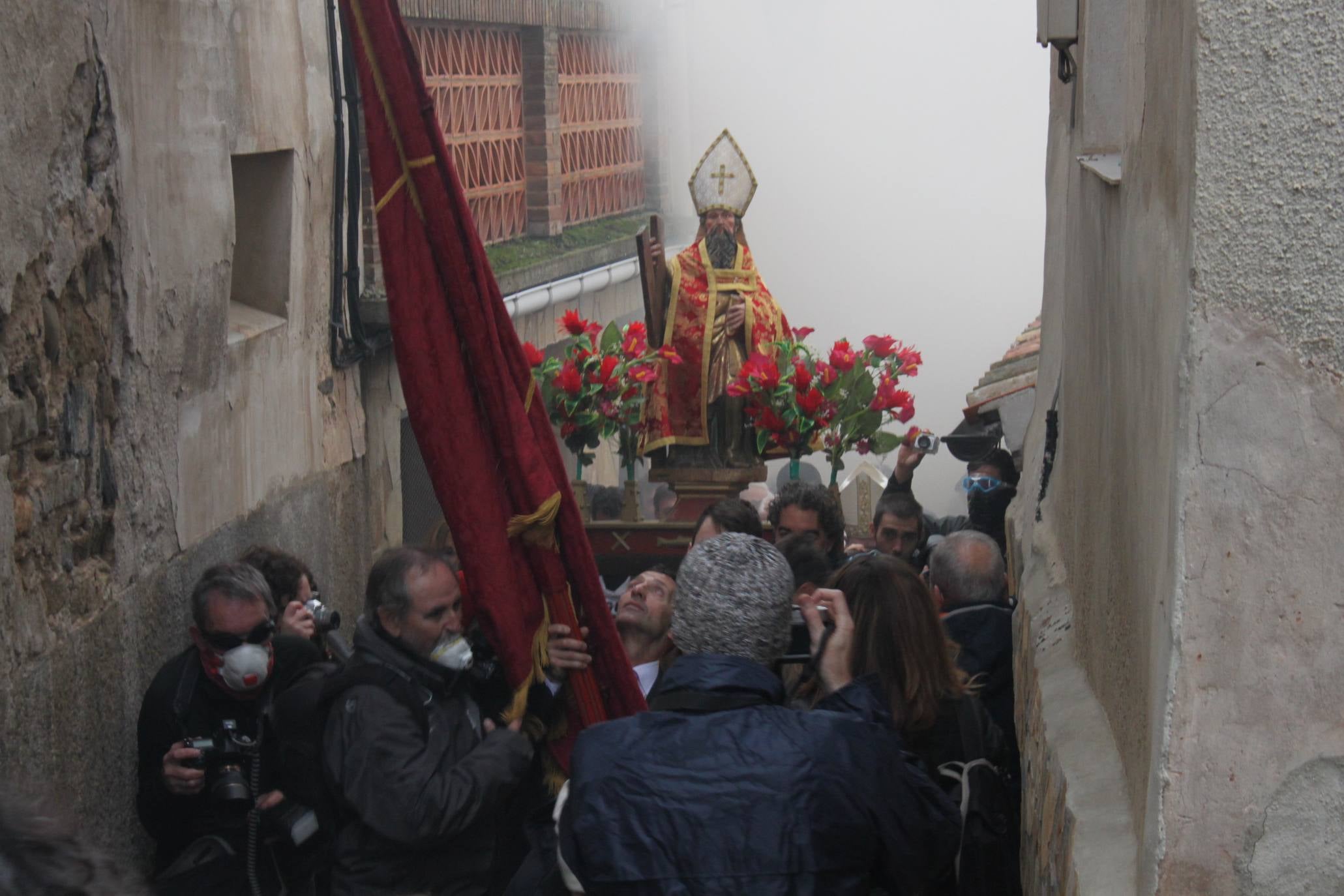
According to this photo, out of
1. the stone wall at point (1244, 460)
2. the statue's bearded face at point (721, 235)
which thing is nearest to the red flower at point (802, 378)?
the statue's bearded face at point (721, 235)

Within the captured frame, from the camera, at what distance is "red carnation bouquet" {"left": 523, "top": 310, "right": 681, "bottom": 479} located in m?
6.71

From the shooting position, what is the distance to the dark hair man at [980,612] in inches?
148

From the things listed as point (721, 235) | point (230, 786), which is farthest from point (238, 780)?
point (721, 235)

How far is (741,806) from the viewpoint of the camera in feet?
6.92

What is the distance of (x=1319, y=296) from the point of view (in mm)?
1843

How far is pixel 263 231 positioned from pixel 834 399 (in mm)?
2336

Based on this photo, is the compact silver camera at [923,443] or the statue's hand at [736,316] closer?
the compact silver camera at [923,443]

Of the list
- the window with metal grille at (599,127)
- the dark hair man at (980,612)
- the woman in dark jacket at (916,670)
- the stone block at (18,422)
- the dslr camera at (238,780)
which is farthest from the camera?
the window with metal grille at (599,127)

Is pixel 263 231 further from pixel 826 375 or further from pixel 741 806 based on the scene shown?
pixel 741 806

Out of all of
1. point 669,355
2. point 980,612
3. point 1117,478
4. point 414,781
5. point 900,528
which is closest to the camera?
point 1117,478

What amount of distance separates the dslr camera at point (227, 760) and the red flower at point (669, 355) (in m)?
3.74

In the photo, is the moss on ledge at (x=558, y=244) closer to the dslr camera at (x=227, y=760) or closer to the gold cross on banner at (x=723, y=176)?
the gold cross on banner at (x=723, y=176)

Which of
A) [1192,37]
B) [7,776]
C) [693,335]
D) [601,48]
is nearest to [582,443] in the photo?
[693,335]

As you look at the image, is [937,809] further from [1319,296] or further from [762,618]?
[1319,296]
